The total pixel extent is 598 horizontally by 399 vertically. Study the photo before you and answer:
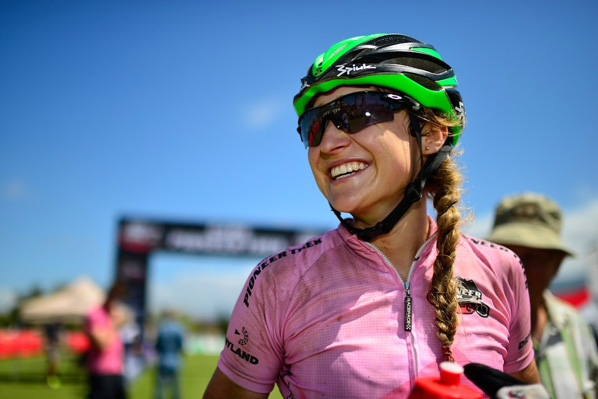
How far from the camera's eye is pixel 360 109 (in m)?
1.97

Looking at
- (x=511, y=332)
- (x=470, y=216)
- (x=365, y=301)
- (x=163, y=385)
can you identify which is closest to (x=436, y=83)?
(x=470, y=216)

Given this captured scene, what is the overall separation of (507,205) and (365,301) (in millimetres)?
2579

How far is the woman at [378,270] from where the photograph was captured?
5.85 feet

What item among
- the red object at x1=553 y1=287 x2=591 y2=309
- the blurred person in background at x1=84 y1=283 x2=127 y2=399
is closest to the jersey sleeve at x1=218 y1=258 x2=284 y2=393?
the blurred person in background at x1=84 y1=283 x2=127 y2=399

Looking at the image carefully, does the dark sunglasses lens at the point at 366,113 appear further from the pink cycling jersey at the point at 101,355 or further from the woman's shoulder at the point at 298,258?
the pink cycling jersey at the point at 101,355

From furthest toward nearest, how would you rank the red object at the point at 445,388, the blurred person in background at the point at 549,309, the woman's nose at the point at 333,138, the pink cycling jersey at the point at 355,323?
the blurred person in background at the point at 549,309, the woman's nose at the point at 333,138, the pink cycling jersey at the point at 355,323, the red object at the point at 445,388

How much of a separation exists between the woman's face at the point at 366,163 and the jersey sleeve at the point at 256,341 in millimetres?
494

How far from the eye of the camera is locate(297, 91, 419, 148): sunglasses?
1.96 metres

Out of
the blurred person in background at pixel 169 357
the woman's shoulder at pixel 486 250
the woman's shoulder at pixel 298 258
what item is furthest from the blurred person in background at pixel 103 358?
the woman's shoulder at pixel 486 250

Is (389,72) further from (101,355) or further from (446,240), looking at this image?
(101,355)

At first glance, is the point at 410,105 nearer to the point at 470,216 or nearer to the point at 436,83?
the point at 436,83

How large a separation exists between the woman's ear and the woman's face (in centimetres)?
10

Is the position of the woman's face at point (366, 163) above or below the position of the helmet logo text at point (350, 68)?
below

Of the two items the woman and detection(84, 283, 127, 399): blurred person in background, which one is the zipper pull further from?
detection(84, 283, 127, 399): blurred person in background
